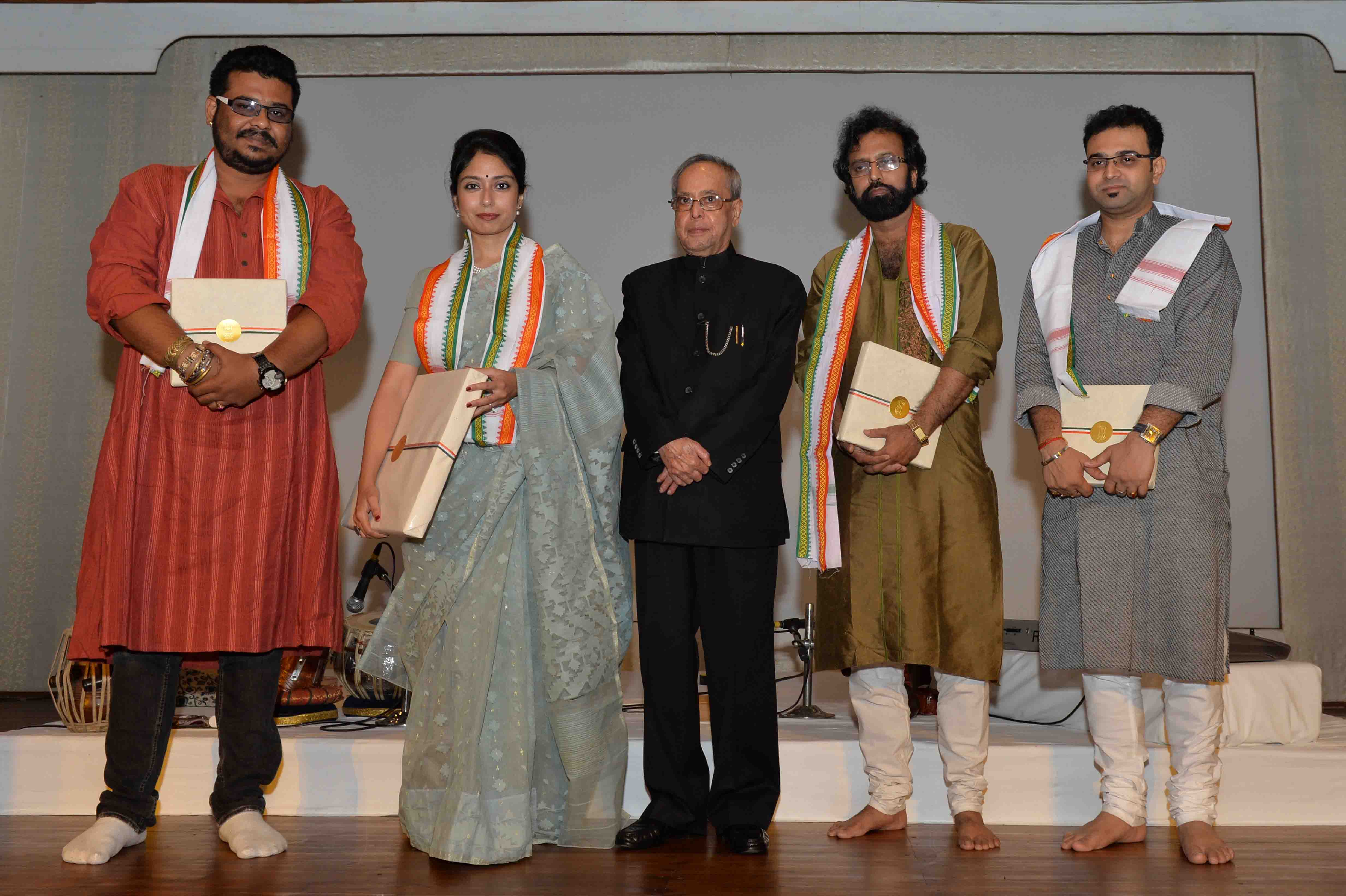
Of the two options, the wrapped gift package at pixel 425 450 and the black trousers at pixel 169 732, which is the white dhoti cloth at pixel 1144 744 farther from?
the black trousers at pixel 169 732

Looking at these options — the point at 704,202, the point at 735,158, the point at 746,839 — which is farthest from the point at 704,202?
the point at 735,158

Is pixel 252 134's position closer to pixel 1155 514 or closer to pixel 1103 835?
pixel 1155 514

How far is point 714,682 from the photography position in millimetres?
2781

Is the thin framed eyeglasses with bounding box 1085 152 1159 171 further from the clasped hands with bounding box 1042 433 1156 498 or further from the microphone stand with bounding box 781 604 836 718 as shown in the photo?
the microphone stand with bounding box 781 604 836 718

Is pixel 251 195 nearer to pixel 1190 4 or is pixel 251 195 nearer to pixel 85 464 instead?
pixel 85 464

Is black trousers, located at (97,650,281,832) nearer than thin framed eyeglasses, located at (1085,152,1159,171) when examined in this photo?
Yes

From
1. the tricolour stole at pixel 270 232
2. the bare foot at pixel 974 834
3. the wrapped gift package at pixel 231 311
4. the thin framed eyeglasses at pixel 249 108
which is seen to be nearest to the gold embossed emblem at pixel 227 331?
the wrapped gift package at pixel 231 311

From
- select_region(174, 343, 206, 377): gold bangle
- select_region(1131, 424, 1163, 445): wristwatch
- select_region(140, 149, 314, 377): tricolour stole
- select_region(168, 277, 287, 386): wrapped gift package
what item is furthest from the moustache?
select_region(1131, 424, 1163, 445): wristwatch

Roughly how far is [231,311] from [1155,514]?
225 centimetres

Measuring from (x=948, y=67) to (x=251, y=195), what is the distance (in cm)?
377

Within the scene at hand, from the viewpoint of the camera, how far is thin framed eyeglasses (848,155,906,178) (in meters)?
2.91

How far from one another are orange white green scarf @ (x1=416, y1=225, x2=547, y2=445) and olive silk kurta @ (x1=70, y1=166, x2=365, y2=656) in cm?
20

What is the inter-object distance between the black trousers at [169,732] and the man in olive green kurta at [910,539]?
1389 mm

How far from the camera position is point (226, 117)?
274 cm
